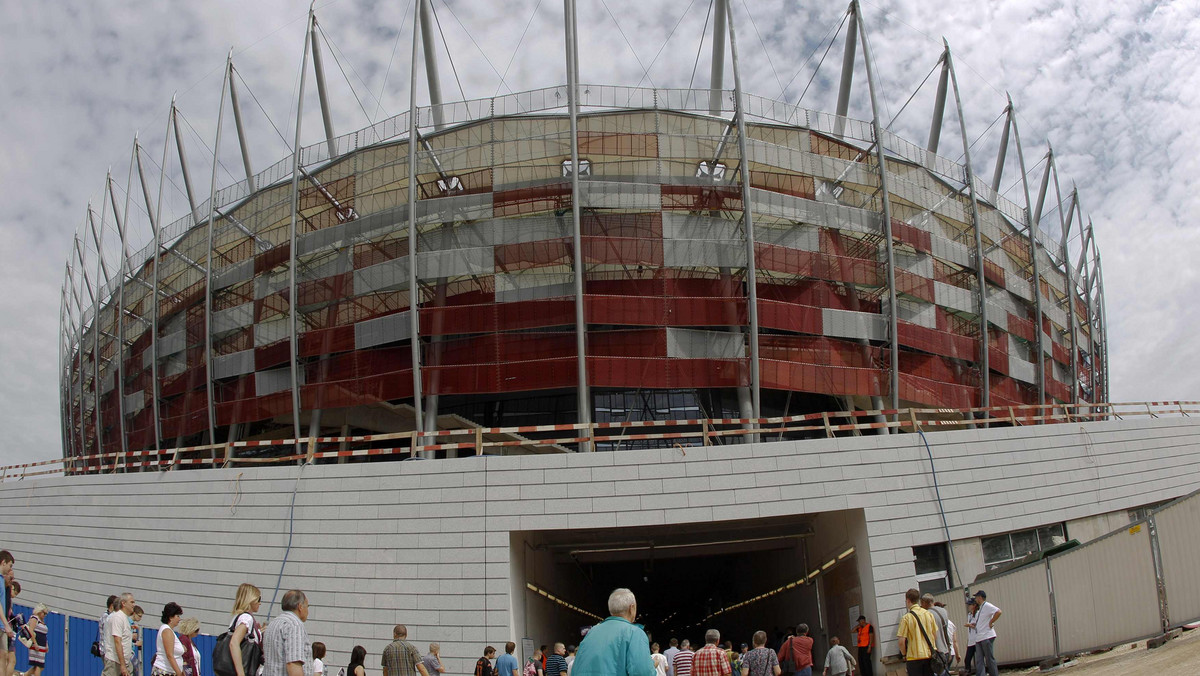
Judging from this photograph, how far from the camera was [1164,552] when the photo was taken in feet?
36.2

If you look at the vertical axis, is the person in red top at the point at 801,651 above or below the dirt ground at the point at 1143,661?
below

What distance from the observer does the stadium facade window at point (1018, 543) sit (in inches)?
690

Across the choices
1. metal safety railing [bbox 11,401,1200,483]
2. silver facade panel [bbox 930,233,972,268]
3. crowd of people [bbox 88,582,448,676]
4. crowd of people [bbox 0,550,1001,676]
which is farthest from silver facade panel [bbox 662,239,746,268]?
crowd of people [bbox 88,582,448,676]

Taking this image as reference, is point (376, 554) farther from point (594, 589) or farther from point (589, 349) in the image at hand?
point (594, 589)

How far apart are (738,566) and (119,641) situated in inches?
1049

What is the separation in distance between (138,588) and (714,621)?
3159 cm

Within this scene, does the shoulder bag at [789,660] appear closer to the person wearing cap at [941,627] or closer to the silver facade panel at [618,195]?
the person wearing cap at [941,627]

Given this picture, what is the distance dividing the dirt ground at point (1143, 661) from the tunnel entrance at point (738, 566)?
213 inches

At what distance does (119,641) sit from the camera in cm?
931

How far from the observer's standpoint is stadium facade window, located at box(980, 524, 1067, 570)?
1752cm

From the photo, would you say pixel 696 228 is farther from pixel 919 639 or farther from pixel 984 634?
pixel 919 639

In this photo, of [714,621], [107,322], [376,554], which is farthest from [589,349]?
[107,322]

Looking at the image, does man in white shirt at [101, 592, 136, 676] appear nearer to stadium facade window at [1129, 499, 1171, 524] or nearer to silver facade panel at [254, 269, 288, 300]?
stadium facade window at [1129, 499, 1171, 524]

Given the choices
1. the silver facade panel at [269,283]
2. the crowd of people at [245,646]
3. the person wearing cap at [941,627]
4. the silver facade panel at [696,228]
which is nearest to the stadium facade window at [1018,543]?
the person wearing cap at [941,627]
